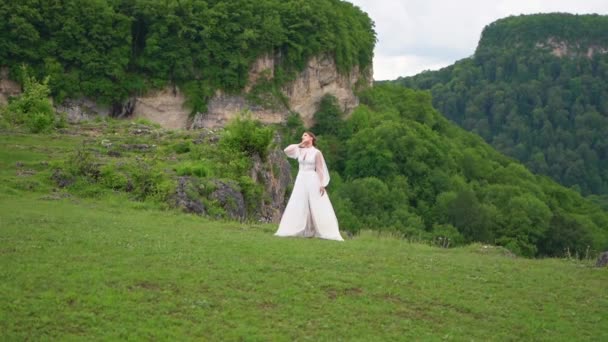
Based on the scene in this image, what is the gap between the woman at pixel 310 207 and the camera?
19.7 m

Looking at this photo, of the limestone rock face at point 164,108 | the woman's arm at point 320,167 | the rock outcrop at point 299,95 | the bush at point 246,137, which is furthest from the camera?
the rock outcrop at point 299,95

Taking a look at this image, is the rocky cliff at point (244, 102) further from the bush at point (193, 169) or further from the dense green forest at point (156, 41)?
the bush at point (193, 169)

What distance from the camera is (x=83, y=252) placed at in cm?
1477

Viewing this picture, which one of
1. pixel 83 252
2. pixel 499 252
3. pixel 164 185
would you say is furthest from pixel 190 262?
pixel 164 185

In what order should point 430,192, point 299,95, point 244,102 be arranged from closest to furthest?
point 244,102, point 299,95, point 430,192

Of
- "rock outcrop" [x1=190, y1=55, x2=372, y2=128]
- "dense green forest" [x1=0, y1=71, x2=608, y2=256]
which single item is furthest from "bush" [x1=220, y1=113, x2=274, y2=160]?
"rock outcrop" [x1=190, y1=55, x2=372, y2=128]

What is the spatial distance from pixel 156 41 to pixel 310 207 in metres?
52.7

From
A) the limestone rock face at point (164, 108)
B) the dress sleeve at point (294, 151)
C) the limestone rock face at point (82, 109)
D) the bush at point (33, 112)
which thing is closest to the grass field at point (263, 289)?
the dress sleeve at point (294, 151)

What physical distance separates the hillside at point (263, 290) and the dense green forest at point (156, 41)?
158 feet

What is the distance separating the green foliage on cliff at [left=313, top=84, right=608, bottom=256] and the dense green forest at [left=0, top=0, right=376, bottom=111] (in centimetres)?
986

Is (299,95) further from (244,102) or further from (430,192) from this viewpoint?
(430,192)

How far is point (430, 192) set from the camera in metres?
83.6

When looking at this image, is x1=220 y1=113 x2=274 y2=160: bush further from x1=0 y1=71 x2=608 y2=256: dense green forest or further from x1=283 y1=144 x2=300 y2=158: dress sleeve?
x1=283 y1=144 x2=300 y2=158: dress sleeve

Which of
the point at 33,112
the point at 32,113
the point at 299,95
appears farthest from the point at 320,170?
the point at 299,95
